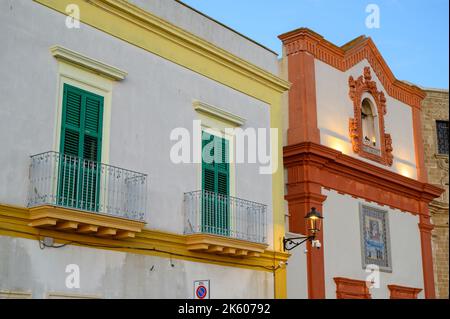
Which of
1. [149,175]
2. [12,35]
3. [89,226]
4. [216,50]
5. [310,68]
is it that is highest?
[310,68]

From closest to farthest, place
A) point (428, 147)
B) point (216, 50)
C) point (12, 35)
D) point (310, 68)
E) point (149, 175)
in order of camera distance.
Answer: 1. point (12, 35)
2. point (149, 175)
3. point (216, 50)
4. point (310, 68)
5. point (428, 147)

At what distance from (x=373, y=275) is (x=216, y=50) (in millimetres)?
8454

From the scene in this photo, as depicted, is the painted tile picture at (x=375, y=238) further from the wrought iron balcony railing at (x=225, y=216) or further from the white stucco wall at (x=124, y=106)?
the wrought iron balcony railing at (x=225, y=216)

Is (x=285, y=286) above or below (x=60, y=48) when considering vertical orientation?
below

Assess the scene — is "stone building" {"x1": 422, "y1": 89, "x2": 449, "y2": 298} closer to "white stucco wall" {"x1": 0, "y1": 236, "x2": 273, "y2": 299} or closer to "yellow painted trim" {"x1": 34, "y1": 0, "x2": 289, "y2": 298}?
"yellow painted trim" {"x1": 34, "y1": 0, "x2": 289, "y2": 298}

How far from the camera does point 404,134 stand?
23.4 meters

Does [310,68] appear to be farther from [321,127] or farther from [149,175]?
[149,175]

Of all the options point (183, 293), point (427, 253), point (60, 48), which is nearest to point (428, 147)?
point (427, 253)

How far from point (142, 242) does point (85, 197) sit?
1.64m

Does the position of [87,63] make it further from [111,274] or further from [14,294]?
[14,294]

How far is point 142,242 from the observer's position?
13.0 meters

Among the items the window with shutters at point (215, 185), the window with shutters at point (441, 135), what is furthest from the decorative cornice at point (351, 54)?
the window with shutters at point (215, 185)

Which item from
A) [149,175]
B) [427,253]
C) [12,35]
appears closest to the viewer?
[12,35]

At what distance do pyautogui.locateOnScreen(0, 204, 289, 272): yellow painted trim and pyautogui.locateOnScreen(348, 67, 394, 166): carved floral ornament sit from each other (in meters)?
6.06
